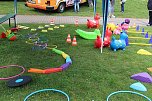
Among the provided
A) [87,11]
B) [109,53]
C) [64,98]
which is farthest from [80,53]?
[87,11]

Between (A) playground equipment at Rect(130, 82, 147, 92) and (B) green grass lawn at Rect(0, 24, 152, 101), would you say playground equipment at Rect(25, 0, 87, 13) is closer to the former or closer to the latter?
(B) green grass lawn at Rect(0, 24, 152, 101)

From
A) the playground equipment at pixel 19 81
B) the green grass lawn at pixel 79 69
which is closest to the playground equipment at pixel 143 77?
the green grass lawn at pixel 79 69

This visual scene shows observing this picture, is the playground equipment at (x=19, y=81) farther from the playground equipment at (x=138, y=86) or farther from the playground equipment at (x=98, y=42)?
the playground equipment at (x=98, y=42)

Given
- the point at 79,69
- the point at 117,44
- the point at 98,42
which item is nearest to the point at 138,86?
the point at 79,69

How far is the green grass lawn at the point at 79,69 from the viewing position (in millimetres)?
4598

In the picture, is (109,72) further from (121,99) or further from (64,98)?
(64,98)

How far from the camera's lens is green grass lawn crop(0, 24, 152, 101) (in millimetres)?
4598

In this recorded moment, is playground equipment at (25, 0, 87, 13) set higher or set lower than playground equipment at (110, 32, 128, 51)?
higher

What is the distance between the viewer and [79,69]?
5734mm

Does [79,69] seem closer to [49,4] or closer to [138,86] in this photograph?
[138,86]

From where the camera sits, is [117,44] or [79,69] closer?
[79,69]

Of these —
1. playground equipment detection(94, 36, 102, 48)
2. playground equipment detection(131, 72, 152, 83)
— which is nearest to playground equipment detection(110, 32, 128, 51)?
playground equipment detection(94, 36, 102, 48)

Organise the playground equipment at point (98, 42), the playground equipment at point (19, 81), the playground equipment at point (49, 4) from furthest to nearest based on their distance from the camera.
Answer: the playground equipment at point (49, 4)
the playground equipment at point (98, 42)
the playground equipment at point (19, 81)

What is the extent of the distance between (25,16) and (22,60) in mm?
6318
